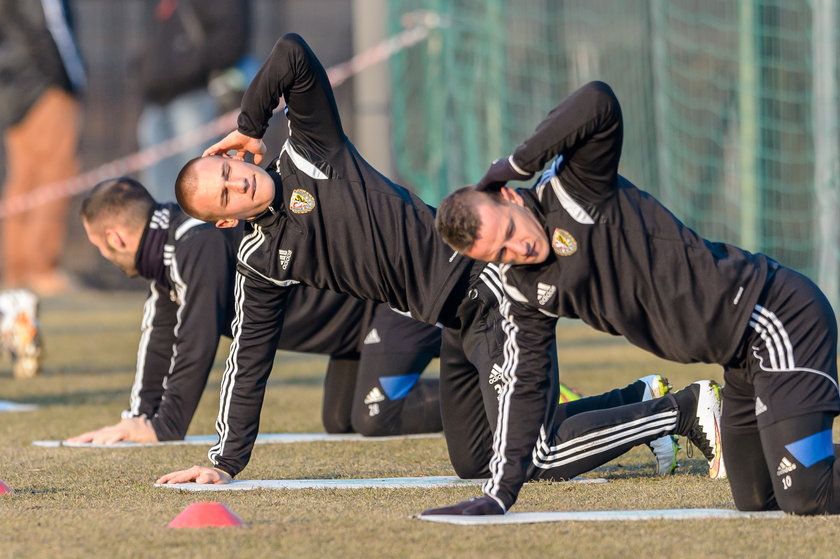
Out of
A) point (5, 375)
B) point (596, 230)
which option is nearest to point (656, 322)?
point (596, 230)

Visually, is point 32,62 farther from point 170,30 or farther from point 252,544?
point 252,544

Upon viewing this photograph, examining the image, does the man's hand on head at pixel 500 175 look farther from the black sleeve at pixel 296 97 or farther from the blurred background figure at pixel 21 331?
the blurred background figure at pixel 21 331

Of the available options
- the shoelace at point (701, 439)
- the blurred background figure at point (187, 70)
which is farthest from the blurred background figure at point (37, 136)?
the shoelace at point (701, 439)

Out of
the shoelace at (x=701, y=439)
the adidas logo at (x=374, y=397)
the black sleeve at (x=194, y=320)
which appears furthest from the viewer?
the adidas logo at (x=374, y=397)

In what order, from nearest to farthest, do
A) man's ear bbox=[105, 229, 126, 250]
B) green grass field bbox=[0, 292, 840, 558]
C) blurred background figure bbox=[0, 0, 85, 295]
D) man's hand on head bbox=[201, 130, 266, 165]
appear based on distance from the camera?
green grass field bbox=[0, 292, 840, 558] → man's hand on head bbox=[201, 130, 266, 165] → man's ear bbox=[105, 229, 126, 250] → blurred background figure bbox=[0, 0, 85, 295]

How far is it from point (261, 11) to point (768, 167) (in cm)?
744

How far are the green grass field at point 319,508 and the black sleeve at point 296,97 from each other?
1.16m

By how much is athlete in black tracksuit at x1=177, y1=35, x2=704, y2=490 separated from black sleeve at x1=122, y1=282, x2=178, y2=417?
1470 mm

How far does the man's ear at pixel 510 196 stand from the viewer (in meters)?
3.80

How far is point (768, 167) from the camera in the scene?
13.0 m

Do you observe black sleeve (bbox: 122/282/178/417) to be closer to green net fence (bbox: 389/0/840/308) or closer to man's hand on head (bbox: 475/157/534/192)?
man's hand on head (bbox: 475/157/534/192)

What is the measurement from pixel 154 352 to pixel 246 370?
157 centimetres

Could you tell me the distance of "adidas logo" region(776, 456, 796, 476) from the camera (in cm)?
397

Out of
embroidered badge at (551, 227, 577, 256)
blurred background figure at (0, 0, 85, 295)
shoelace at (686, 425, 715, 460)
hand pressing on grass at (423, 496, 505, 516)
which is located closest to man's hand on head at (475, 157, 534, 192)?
embroidered badge at (551, 227, 577, 256)
